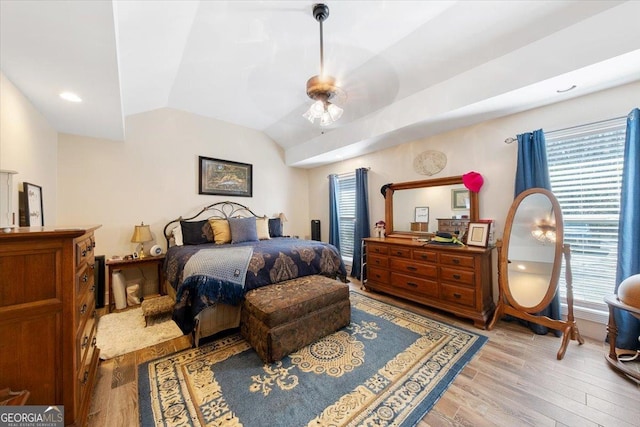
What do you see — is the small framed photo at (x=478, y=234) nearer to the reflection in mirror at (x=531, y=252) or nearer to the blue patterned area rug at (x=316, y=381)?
the reflection in mirror at (x=531, y=252)

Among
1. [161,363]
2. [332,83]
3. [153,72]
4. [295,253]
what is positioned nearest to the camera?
[332,83]

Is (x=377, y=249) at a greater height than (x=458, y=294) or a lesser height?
greater

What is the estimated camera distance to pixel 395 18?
2.03m

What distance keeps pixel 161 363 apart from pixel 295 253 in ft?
5.13

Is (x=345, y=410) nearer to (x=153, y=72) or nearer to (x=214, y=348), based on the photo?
(x=214, y=348)

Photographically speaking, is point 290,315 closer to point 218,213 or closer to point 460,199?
point 460,199

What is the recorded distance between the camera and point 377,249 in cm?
347

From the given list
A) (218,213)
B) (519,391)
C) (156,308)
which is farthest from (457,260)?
(218,213)

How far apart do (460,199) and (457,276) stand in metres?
1.04

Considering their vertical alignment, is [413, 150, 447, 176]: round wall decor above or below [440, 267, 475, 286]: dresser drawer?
A: above

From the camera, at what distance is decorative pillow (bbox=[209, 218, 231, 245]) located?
3.62 metres

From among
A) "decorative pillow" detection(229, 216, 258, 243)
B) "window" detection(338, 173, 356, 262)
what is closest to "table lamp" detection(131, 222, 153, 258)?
"decorative pillow" detection(229, 216, 258, 243)

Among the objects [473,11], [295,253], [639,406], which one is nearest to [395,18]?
[473,11]

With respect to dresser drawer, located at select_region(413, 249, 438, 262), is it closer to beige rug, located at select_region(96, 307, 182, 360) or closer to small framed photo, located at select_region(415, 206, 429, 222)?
small framed photo, located at select_region(415, 206, 429, 222)
